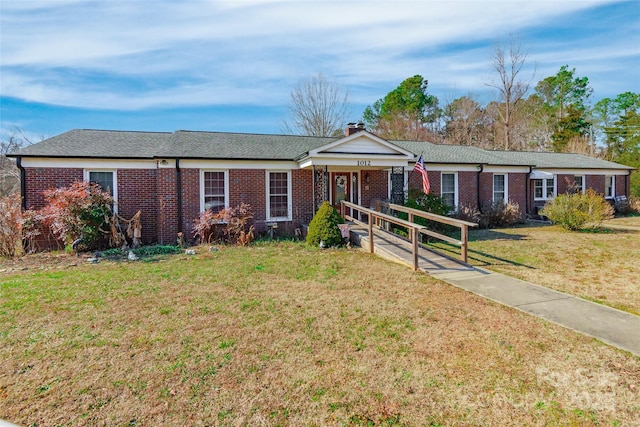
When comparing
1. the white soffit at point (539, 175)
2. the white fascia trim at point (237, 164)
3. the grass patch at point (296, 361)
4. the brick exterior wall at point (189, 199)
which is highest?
the white fascia trim at point (237, 164)

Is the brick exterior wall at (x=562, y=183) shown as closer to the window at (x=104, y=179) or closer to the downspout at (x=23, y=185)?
the window at (x=104, y=179)

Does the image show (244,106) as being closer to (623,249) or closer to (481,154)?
(481,154)

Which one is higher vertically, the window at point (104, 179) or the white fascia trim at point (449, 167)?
the white fascia trim at point (449, 167)

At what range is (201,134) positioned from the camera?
15.5 meters

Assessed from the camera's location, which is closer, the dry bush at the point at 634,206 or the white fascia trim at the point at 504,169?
the white fascia trim at the point at 504,169

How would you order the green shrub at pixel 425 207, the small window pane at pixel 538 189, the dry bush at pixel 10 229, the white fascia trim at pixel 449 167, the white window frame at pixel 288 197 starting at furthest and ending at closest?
the small window pane at pixel 538 189, the white fascia trim at pixel 449 167, the white window frame at pixel 288 197, the green shrub at pixel 425 207, the dry bush at pixel 10 229

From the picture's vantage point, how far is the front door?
48.9ft

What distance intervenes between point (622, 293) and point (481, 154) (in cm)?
1368

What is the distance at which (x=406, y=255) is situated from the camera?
31.7 ft

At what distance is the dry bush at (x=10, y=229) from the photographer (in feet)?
33.9

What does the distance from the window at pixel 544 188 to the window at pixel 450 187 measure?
595 centimetres

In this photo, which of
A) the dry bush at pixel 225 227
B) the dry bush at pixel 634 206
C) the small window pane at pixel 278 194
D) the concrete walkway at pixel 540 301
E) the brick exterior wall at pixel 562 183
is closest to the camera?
the concrete walkway at pixel 540 301

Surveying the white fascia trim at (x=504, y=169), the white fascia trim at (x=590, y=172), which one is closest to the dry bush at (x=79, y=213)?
the white fascia trim at (x=504, y=169)

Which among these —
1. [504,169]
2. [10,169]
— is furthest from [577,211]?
[10,169]
